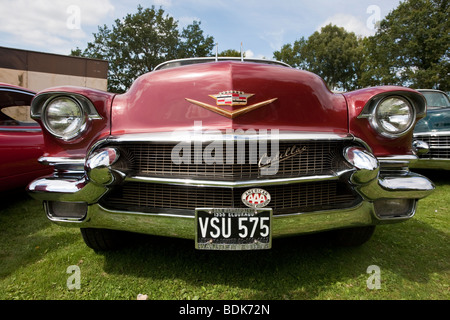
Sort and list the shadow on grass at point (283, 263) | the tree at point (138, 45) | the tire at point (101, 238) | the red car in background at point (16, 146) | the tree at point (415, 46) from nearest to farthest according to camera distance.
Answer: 1. the shadow on grass at point (283, 263)
2. the tire at point (101, 238)
3. the red car in background at point (16, 146)
4. the tree at point (415, 46)
5. the tree at point (138, 45)

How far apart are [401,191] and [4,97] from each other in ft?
12.5

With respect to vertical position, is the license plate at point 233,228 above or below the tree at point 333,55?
below

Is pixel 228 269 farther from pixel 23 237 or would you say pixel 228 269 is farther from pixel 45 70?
pixel 45 70

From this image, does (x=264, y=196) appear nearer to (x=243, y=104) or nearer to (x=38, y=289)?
(x=243, y=104)

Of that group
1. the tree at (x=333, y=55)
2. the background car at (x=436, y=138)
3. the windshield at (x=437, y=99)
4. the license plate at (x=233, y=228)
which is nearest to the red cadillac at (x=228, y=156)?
the license plate at (x=233, y=228)

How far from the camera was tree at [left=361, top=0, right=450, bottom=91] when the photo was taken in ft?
55.1

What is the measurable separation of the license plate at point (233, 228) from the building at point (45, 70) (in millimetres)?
15007

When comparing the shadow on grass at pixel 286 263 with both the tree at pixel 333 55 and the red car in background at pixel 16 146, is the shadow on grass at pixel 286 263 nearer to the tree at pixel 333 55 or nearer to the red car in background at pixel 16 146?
the red car in background at pixel 16 146

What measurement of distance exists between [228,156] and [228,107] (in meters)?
0.29

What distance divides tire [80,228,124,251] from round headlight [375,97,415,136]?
1.86 meters

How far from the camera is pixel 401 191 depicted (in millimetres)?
1587

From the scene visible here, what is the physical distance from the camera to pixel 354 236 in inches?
75.5

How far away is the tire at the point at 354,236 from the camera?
1893mm

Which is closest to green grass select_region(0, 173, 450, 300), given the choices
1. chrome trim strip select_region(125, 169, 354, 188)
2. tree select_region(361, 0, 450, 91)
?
chrome trim strip select_region(125, 169, 354, 188)
